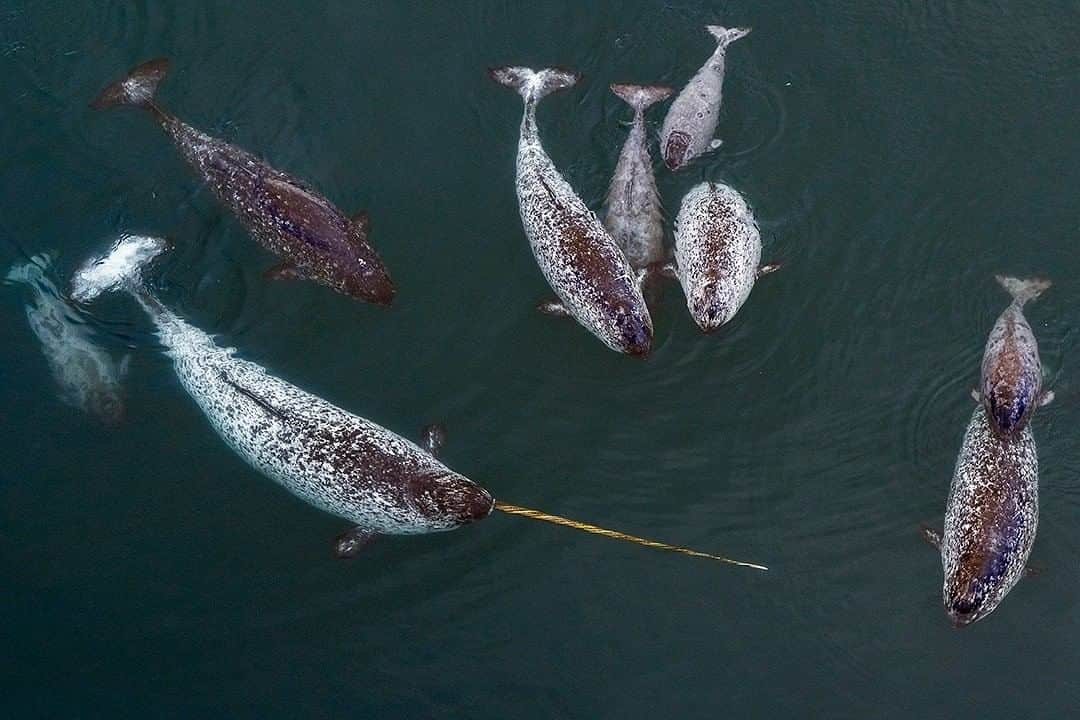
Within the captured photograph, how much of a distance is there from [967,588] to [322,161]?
8.51 meters

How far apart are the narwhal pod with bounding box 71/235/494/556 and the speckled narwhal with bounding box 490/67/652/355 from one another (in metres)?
2.15

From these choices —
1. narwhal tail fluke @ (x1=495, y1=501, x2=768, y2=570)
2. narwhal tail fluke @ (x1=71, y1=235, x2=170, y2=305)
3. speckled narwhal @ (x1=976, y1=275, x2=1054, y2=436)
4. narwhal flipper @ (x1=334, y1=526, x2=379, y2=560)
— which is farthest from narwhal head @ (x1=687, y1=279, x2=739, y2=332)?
narwhal tail fluke @ (x1=71, y1=235, x2=170, y2=305)

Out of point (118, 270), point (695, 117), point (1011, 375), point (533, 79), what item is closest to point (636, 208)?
point (695, 117)

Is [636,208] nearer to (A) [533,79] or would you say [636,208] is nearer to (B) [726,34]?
(A) [533,79]

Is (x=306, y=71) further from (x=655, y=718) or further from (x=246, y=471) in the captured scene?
(x=655, y=718)

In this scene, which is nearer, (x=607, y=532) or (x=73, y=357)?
(x=607, y=532)

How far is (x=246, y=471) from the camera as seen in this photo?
10898 mm

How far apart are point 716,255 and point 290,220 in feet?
14.7

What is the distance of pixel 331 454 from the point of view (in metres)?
9.58

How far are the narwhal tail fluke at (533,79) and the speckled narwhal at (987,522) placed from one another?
6.18 meters

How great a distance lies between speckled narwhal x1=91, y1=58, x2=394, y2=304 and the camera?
10656 mm

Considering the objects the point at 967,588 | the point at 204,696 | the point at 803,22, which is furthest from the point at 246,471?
the point at 803,22

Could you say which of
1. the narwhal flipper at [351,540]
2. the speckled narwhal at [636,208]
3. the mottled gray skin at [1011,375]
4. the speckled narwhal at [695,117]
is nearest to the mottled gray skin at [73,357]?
the narwhal flipper at [351,540]

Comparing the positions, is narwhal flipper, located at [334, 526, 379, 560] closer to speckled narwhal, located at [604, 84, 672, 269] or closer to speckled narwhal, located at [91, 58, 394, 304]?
speckled narwhal, located at [91, 58, 394, 304]
